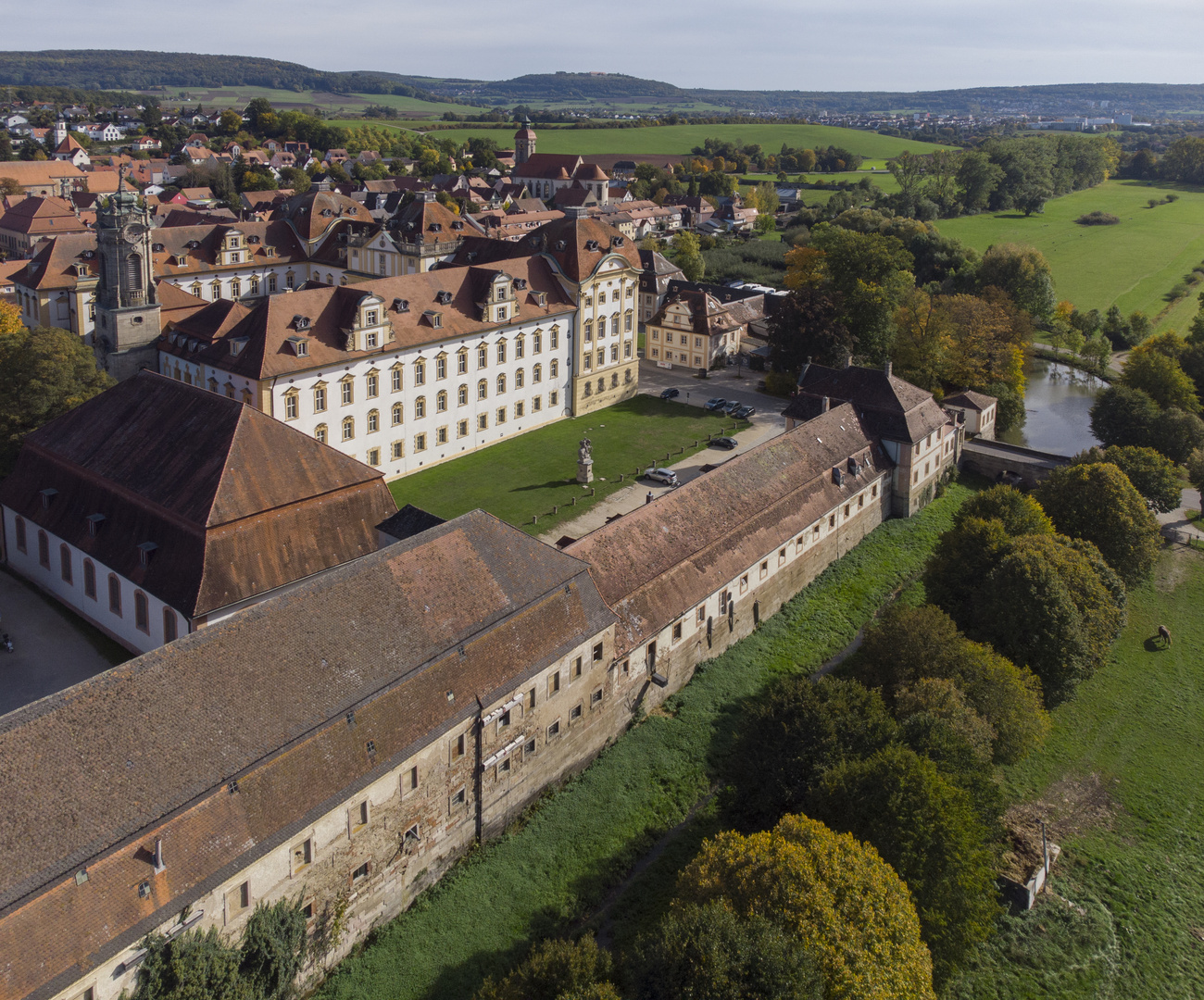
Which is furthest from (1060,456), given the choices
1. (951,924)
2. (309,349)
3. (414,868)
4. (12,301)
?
(12,301)

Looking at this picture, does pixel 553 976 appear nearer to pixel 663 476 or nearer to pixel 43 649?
pixel 43 649

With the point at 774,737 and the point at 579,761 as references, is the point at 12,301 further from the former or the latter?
the point at 774,737

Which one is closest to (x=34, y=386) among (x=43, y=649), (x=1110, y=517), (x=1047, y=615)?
(x=43, y=649)

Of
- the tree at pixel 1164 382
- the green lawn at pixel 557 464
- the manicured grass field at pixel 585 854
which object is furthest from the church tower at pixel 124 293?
the tree at pixel 1164 382

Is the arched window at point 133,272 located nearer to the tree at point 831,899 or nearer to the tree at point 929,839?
the tree at point 831,899

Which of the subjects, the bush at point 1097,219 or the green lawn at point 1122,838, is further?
the bush at point 1097,219
